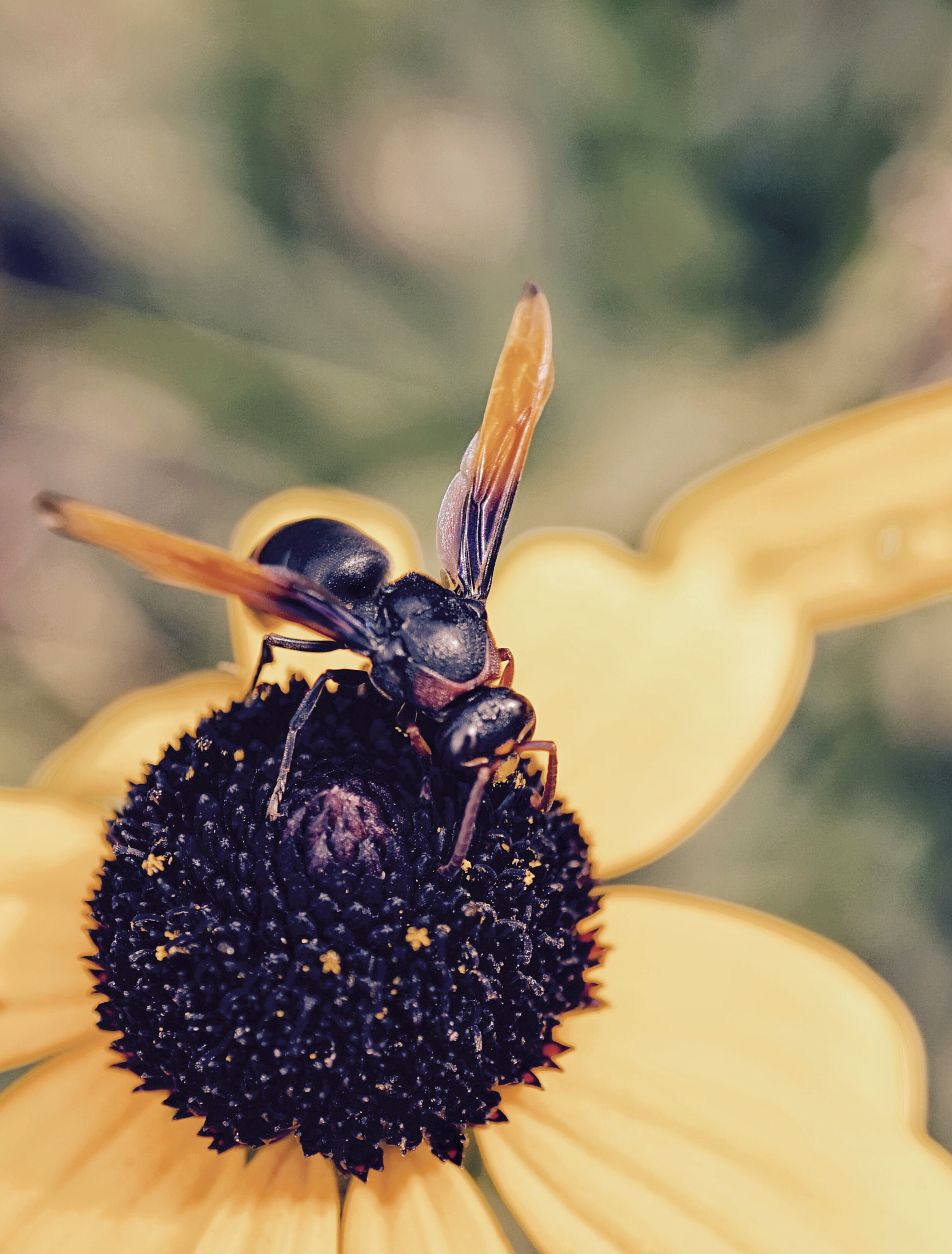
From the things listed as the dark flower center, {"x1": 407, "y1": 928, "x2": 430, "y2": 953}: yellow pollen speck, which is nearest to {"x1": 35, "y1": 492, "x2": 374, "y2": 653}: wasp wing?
the dark flower center

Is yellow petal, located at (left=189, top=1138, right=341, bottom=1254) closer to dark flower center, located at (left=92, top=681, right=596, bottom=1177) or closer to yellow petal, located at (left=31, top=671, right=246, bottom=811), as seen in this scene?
dark flower center, located at (left=92, top=681, right=596, bottom=1177)

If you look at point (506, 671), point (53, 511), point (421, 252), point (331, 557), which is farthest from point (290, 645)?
point (421, 252)

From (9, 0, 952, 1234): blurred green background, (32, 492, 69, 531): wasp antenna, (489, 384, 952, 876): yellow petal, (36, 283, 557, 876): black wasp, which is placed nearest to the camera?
(32, 492, 69, 531): wasp antenna

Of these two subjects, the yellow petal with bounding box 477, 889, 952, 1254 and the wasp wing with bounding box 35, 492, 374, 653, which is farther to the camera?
the yellow petal with bounding box 477, 889, 952, 1254

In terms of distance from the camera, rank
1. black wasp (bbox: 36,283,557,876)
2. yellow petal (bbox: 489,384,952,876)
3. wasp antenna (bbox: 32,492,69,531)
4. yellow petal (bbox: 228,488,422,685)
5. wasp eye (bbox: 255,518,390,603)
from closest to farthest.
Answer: wasp antenna (bbox: 32,492,69,531), black wasp (bbox: 36,283,557,876), wasp eye (bbox: 255,518,390,603), yellow petal (bbox: 489,384,952,876), yellow petal (bbox: 228,488,422,685)

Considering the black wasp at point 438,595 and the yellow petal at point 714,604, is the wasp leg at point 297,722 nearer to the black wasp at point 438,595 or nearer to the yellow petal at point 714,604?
the black wasp at point 438,595

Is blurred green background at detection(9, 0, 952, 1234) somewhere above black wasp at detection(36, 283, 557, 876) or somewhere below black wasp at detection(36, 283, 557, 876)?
above

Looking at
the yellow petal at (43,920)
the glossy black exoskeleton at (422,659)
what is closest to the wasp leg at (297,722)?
the glossy black exoskeleton at (422,659)

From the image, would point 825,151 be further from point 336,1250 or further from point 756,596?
point 336,1250

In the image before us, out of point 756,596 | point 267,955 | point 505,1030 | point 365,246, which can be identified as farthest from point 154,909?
point 365,246
